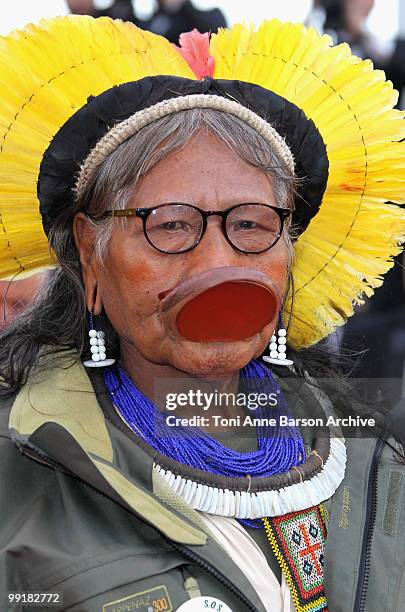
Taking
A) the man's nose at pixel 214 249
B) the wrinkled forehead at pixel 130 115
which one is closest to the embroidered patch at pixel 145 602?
the man's nose at pixel 214 249

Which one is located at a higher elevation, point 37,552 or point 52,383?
point 52,383

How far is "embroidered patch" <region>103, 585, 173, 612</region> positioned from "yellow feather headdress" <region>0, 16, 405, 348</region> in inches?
34.6

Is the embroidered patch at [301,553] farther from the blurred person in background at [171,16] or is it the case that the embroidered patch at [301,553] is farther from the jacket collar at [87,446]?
the blurred person in background at [171,16]

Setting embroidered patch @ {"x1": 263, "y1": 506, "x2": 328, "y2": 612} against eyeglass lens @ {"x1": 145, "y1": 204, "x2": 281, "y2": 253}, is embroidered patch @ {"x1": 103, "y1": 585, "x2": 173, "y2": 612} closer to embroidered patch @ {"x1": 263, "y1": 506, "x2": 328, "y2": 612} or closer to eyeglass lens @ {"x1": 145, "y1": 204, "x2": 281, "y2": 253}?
embroidered patch @ {"x1": 263, "y1": 506, "x2": 328, "y2": 612}

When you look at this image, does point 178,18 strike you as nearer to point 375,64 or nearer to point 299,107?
point 375,64

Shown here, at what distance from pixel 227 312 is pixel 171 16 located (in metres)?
2.88

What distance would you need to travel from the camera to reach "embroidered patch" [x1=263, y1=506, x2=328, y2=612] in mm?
1750

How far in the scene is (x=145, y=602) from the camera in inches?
60.7

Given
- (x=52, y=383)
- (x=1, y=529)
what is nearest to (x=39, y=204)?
(x=52, y=383)

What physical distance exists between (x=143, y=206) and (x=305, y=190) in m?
0.47

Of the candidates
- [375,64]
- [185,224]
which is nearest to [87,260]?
[185,224]

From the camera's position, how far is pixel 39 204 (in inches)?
75.8

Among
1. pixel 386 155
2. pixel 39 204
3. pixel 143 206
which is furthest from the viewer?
pixel 386 155

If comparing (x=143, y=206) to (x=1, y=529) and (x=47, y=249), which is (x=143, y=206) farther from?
(x=1, y=529)
